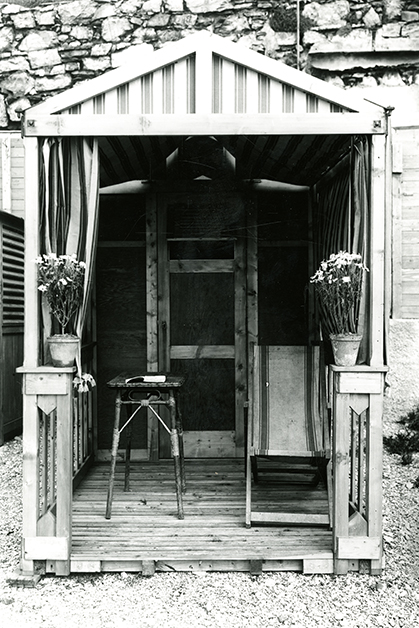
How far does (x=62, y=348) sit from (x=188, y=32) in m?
4.39

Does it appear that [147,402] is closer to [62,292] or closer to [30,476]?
[30,476]

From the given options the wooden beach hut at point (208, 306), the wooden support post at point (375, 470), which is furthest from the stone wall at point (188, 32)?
the wooden support post at point (375, 470)

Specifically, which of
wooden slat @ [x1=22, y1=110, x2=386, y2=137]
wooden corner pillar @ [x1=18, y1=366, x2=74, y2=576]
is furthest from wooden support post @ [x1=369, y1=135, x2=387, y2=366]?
wooden corner pillar @ [x1=18, y1=366, x2=74, y2=576]

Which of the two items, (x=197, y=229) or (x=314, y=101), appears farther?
(x=197, y=229)

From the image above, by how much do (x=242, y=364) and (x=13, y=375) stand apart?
93.7 inches

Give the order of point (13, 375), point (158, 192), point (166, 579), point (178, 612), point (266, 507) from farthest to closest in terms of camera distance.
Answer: point (13, 375), point (158, 192), point (266, 507), point (166, 579), point (178, 612)

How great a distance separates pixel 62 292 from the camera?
3.40 metres

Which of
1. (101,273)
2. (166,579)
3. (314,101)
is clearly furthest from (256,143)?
(166,579)

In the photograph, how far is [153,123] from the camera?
3424 millimetres

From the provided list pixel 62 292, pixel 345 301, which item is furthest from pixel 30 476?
pixel 345 301

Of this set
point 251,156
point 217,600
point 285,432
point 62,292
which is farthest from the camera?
point 251,156

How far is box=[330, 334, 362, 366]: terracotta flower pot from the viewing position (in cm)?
342

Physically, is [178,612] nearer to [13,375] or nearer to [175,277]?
[175,277]

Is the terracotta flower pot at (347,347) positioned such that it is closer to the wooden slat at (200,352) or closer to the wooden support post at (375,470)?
the wooden support post at (375,470)
